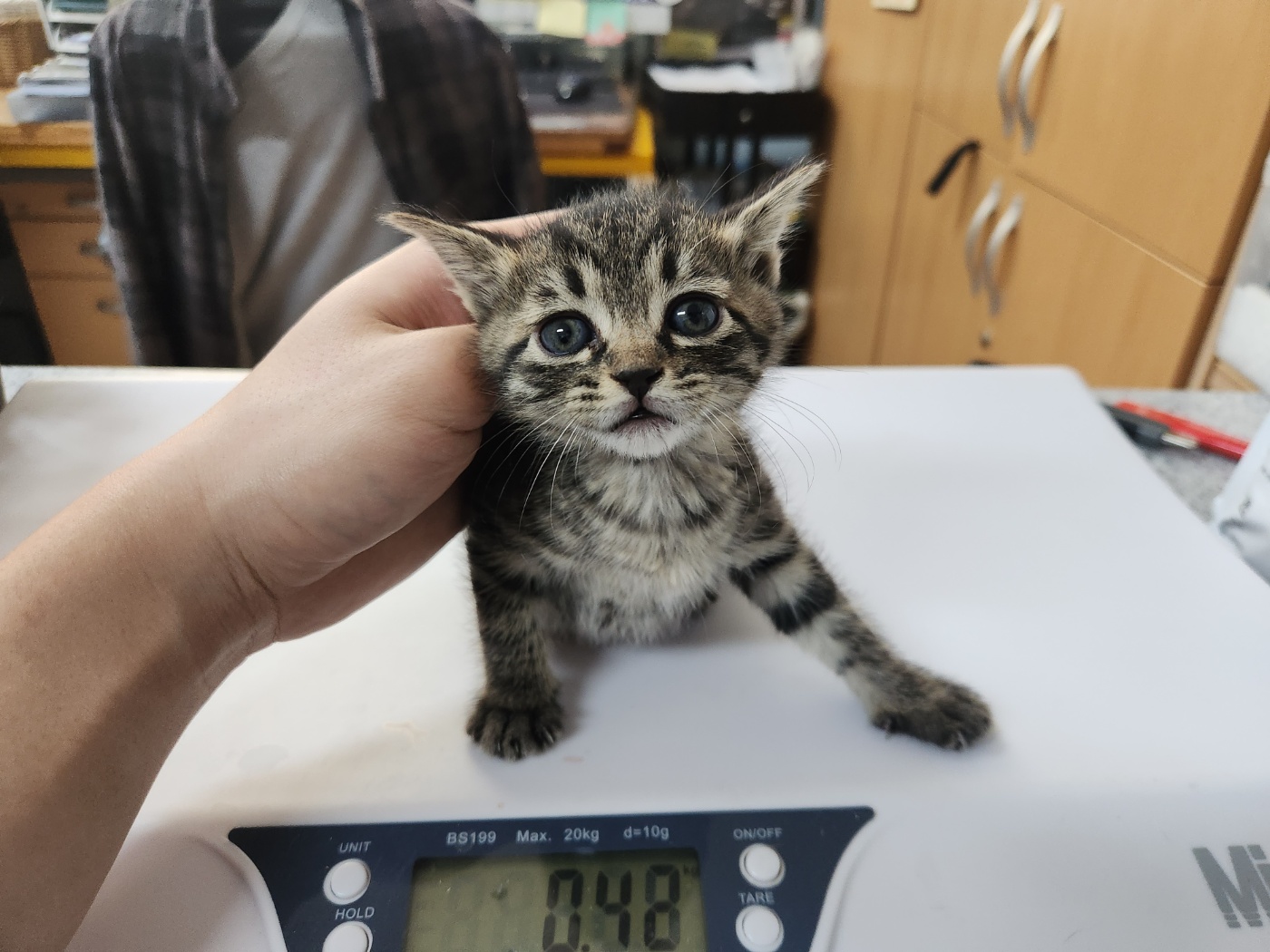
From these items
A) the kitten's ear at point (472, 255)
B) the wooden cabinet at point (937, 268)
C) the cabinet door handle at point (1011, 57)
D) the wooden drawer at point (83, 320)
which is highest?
the cabinet door handle at point (1011, 57)

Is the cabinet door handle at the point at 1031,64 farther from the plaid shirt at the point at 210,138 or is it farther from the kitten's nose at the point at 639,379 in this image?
the kitten's nose at the point at 639,379

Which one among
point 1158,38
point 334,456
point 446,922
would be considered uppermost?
point 1158,38

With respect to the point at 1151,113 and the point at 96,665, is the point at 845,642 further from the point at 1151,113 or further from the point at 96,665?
the point at 1151,113

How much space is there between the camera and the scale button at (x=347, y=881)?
0.42m

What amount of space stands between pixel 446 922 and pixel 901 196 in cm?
153

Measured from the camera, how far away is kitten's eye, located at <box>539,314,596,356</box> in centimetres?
57

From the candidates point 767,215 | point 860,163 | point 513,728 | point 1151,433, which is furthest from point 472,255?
point 860,163

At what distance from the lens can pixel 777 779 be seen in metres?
0.47

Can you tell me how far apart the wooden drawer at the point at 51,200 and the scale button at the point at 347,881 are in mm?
606

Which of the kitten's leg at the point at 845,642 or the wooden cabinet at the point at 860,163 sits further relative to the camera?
the wooden cabinet at the point at 860,163

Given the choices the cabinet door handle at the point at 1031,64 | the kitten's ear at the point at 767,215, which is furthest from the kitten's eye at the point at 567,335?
the cabinet door handle at the point at 1031,64

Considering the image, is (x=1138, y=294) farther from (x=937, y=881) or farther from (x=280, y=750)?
(x=280, y=750)

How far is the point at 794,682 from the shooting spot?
55 centimetres

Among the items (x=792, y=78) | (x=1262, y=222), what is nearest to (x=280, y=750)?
(x=1262, y=222)
